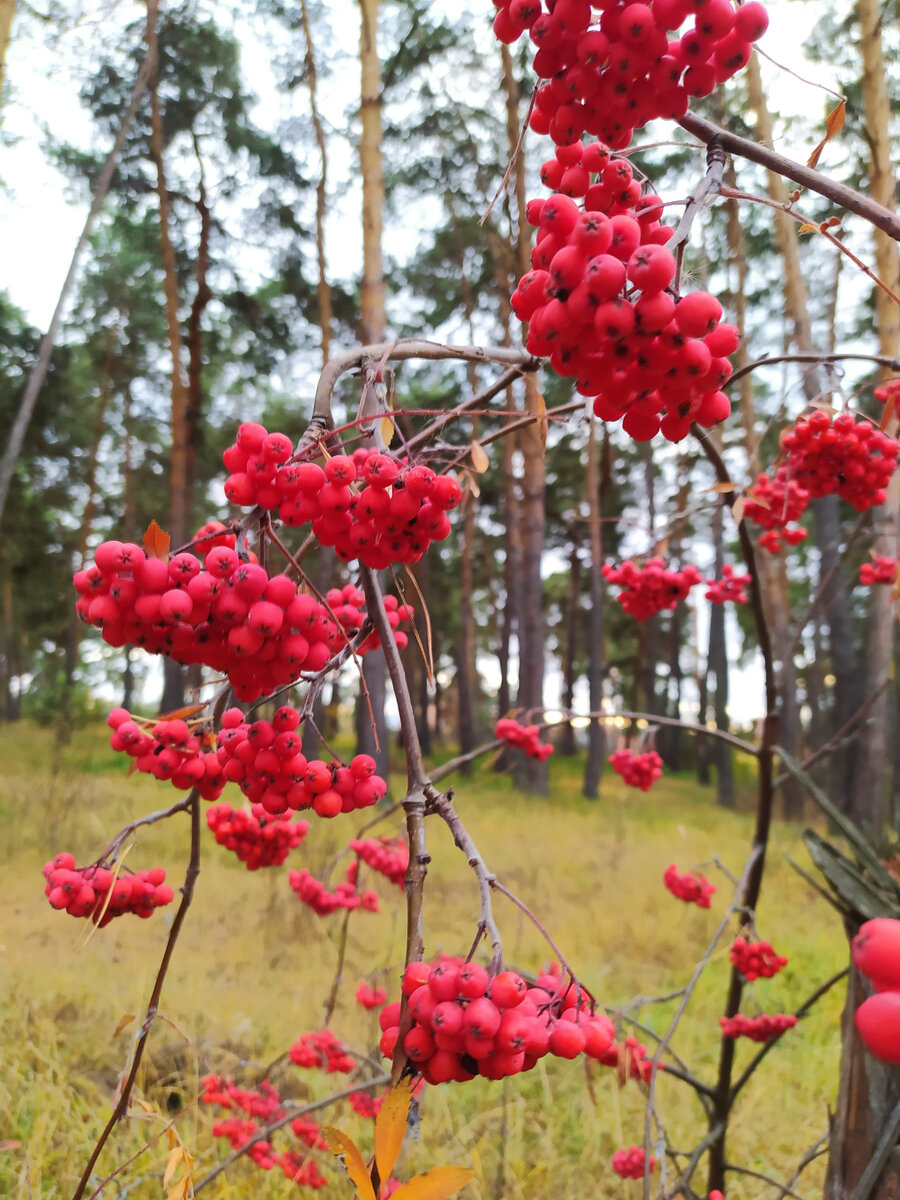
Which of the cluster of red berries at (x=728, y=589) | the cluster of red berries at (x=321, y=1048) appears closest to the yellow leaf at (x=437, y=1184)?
the cluster of red berries at (x=321, y=1048)

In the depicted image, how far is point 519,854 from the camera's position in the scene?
7.30 meters

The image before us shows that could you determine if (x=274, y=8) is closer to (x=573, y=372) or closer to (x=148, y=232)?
(x=148, y=232)

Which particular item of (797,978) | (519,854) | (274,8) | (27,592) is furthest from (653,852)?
(27,592)

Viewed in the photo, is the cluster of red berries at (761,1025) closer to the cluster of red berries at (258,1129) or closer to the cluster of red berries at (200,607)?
the cluster of red berries at (258,1129)

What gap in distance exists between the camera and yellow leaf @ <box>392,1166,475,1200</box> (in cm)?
63

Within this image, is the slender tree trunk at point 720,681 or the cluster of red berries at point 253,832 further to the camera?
the slender tree trunk at point 720,681

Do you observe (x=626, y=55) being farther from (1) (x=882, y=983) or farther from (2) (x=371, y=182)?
(2) (x=371, y=182)

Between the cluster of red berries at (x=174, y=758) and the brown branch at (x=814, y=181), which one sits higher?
the brown branch at (x=814, y=181)

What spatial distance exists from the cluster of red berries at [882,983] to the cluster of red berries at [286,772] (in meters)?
0.63

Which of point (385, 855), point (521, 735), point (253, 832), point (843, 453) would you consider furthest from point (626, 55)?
point (385, 855)

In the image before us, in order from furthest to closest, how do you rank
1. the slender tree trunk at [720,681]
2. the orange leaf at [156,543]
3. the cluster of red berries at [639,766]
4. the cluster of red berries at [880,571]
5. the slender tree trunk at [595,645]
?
1. the slender tree trunk at [720,681]
2. the slender tree trunk at [595,645]
3. the cluster of red berries at [639,766]
4. the cluster of red berries at [880,571]
5. the orange leaf at [156,543]

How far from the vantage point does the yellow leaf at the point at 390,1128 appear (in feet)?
2.02

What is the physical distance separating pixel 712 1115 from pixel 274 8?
10.3m

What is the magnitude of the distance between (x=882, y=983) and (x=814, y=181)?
0.75 metres
